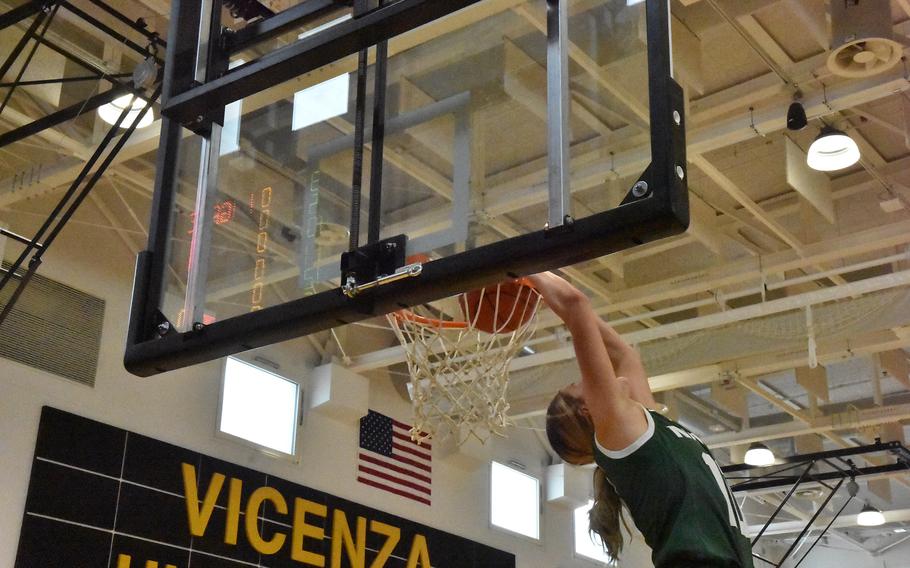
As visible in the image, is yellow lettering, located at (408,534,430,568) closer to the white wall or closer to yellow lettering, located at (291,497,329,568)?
the white wall

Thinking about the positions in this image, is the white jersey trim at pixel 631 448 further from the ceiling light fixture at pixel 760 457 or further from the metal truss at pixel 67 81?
the ceiling light fixture at pixel 760 457

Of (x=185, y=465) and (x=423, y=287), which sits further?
(x=185, y=465)

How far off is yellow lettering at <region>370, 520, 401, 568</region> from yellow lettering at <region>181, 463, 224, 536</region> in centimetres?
153

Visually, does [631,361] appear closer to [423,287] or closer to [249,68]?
[423,287]

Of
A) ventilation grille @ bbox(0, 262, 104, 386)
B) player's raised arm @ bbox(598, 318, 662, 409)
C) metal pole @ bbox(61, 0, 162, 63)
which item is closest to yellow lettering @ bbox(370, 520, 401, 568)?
ventilation grille @ bbox(0, 262, 104, 386)

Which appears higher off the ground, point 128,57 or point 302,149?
point 128,57

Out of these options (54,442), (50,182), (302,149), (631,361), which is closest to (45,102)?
(50,182)

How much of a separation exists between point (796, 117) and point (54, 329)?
4.40 metres

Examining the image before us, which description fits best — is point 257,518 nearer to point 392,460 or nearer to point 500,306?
point 392,460

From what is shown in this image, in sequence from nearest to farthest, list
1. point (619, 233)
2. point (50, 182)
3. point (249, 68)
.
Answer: point (619, 233), point (249, 68), point (50, 182)

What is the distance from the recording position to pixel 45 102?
651 cm

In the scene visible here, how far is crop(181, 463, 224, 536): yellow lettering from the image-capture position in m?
7.32

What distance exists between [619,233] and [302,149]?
1.19m

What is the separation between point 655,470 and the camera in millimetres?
2396
